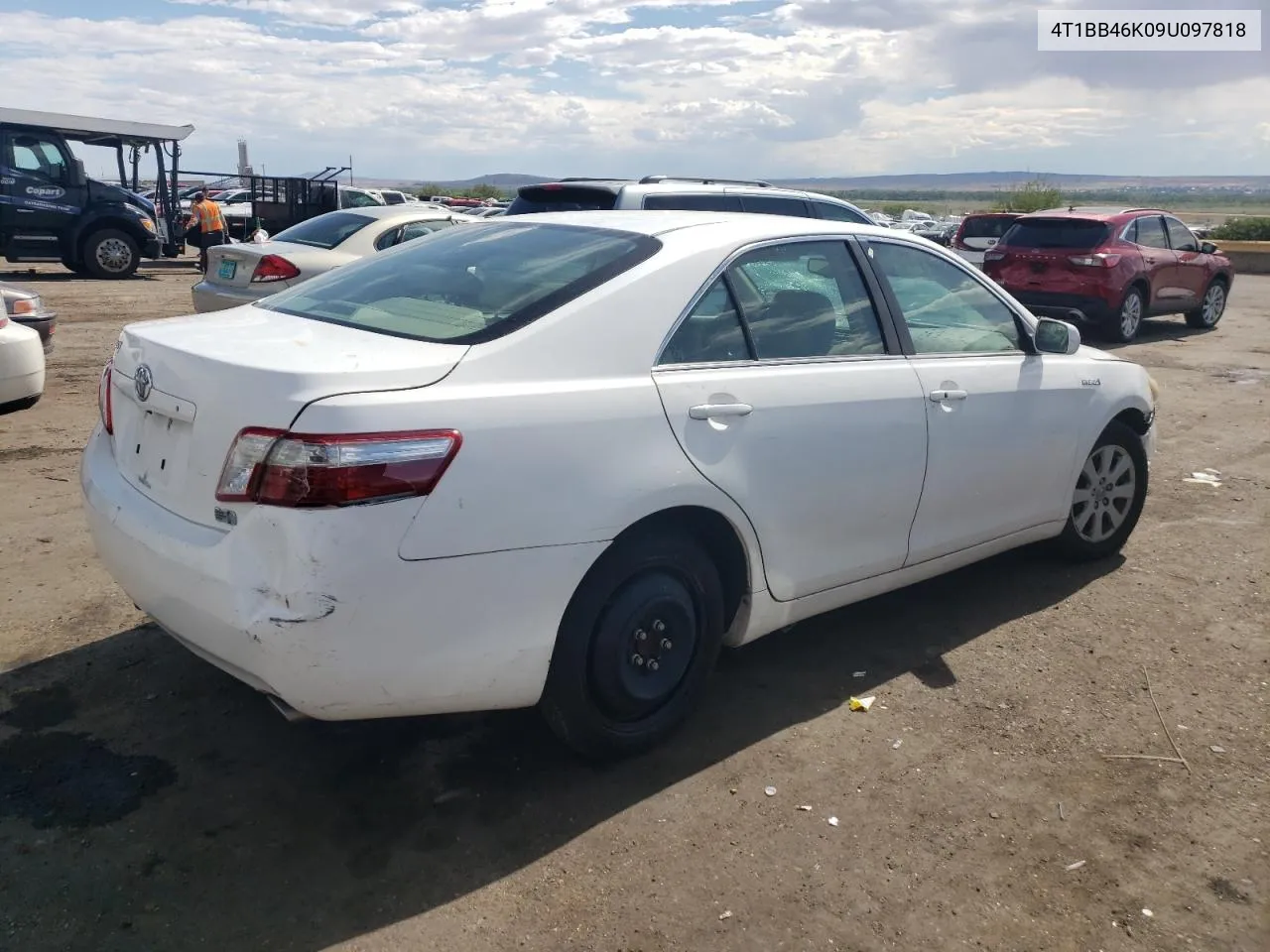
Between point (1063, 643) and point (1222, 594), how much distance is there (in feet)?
3.70

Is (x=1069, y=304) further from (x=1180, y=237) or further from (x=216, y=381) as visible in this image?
(x=216, y=381)

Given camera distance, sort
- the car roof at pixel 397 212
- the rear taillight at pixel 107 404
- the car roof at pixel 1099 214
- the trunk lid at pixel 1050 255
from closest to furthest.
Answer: the rear taillight at pixel 107 404 < the car roof at pixel 397 212 < the trunk lid at pixel 1050 255 < the car roof at pixel 1099 214

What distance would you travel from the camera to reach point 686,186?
27.0ft

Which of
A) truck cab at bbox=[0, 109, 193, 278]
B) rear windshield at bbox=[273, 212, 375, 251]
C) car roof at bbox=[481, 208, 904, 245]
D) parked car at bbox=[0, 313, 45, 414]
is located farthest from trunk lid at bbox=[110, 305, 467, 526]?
truck cab at bbox=[0, 109, 193, 278]

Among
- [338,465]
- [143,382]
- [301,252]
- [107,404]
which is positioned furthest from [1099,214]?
[338,465]

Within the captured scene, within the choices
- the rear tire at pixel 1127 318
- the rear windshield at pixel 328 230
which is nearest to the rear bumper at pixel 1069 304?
the rear tire at pixel 1127 318

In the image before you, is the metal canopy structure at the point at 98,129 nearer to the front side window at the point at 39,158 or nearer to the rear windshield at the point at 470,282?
the front side window at the point at 39,158

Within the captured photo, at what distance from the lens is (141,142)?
2080cm

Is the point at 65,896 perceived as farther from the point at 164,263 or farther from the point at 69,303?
the point at 164,263

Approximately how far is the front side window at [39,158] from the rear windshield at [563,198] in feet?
38.8

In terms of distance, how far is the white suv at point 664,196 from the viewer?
7.89 metres

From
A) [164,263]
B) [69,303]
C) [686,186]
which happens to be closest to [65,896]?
[686,186]

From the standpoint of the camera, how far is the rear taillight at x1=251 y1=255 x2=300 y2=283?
932 cm

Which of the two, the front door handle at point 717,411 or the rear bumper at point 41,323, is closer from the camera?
the front door handle at point 717,411
